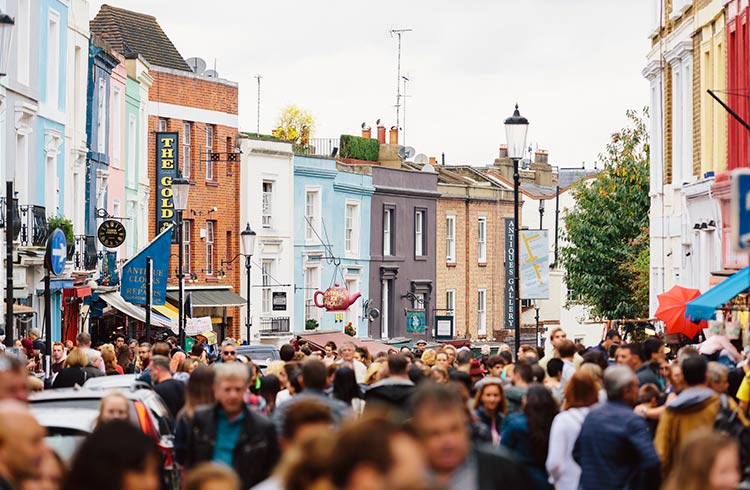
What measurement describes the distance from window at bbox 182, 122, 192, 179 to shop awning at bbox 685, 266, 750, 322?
104 feet

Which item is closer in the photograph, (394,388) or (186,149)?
(394,388)

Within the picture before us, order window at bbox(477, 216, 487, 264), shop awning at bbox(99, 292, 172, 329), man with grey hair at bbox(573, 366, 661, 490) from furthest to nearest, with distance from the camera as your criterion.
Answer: window at bbox(477, 216, 487, 264)
shop awning at bbox(99, 292, 172, 329)
man with grey hair at bbox(573, 366, 661, 490)

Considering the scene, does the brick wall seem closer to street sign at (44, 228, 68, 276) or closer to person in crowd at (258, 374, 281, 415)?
→ street sign at (44, 228, 68, 276)

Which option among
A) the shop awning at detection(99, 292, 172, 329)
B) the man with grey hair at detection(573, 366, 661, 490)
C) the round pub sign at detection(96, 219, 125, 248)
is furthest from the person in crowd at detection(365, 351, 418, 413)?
the shop awning at detection(99, 292, 172, 329)

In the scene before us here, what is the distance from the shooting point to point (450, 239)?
64.1 m

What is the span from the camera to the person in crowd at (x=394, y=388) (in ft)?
44.2

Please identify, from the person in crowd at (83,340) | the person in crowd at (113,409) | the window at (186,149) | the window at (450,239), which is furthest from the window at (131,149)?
the person in crowd at (113,409)

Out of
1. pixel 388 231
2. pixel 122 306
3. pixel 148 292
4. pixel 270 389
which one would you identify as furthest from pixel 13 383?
pixel 388 231

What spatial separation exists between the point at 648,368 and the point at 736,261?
11.9m

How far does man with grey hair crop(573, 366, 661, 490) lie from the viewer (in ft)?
35.8

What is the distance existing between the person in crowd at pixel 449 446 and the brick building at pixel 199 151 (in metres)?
41.9

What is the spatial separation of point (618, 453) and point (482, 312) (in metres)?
55.1

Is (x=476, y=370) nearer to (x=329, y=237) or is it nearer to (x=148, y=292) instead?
(x=148, y=292)

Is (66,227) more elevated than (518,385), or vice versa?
(66,227)
